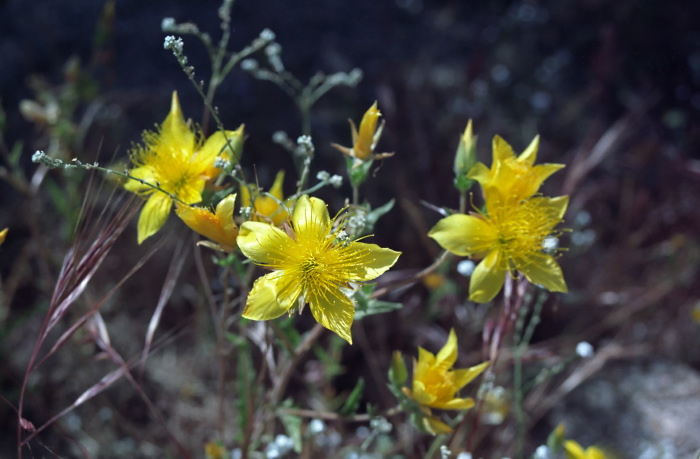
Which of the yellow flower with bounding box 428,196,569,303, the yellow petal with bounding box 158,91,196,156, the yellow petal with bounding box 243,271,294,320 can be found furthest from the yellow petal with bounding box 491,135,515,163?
the yellow petal with bounding box 158,91,196,156

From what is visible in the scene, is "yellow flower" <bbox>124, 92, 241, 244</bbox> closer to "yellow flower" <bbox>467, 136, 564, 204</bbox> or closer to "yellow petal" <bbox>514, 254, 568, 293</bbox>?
"yellow flower" <bbox>467, 136, 564, 204</bbox>

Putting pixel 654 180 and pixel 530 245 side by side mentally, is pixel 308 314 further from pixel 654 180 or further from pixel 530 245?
pixel 654 180

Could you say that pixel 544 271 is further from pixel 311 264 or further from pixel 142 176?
pixel 142 176

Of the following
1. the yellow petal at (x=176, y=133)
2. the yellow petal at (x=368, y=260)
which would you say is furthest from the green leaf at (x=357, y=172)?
the yellow petal at (x=176, y=133)

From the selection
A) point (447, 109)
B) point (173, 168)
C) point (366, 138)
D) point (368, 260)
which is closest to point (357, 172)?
point (366, 138)

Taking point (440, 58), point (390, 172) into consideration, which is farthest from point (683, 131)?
point (390, 172)
